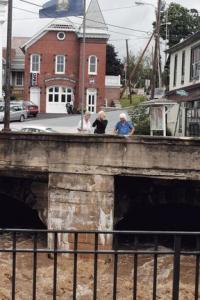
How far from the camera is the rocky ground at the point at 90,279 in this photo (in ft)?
42.5

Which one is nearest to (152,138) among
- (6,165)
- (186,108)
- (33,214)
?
(6,165)

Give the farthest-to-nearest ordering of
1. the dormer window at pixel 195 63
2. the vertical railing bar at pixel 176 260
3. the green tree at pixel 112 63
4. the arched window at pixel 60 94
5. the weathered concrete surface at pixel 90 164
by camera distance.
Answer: the green tree at pixel 112 63 → the arched window at pixel 60 94 → the dormer window at pixel 195 63 → the weathered concrete surface at pixel 90 164 → the vertical railing bar at pixel 176 260

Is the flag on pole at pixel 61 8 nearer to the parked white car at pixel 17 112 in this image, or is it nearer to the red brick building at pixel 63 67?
the parked white car at pixel 17 112

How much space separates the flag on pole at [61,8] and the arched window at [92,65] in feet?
120

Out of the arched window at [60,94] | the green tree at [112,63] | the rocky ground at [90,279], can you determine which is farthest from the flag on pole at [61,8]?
the green tree at [112,63]

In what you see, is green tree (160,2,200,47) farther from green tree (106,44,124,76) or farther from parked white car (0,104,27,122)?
parked white car (0,104,27,122)

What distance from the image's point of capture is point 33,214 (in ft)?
66.3

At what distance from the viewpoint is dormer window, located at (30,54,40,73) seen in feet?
200

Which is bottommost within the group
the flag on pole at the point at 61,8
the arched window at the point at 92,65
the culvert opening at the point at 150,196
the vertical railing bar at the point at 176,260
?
the culvert opening at the point at 150,196

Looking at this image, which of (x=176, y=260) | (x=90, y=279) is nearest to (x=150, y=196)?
(x=90, y=279)

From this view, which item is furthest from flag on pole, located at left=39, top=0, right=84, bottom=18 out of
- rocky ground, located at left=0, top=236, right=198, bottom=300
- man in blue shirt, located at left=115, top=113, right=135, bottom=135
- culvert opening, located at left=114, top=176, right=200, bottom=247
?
rocky ground, located at left=0, top=236, right=198, bottom=300

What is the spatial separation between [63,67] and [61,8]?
3778 centimetres

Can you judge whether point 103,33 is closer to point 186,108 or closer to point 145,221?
point 186,108

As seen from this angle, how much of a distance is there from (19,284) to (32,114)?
3770cm
